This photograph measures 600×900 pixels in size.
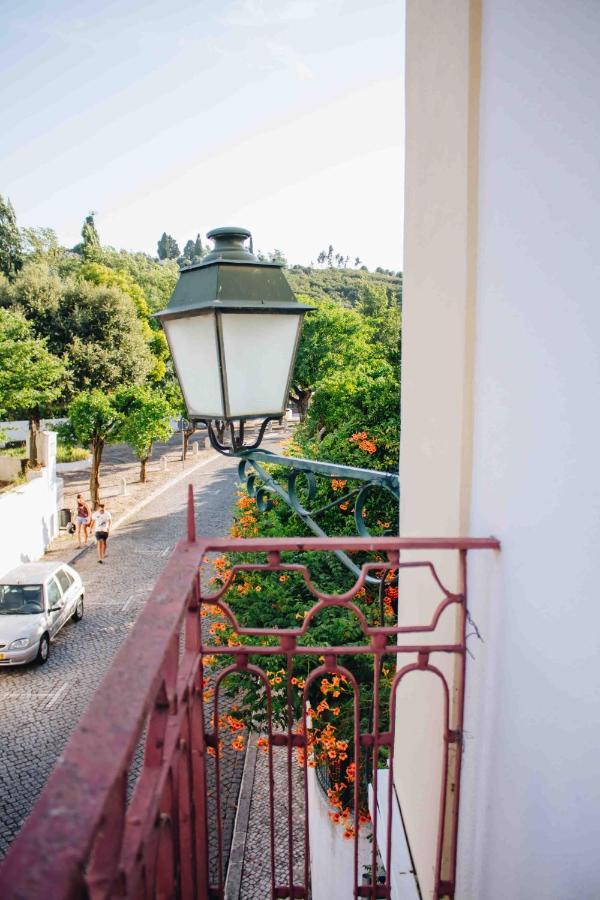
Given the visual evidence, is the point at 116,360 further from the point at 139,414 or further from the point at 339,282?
the point at 339,282

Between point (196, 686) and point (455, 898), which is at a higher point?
point (196, 686)

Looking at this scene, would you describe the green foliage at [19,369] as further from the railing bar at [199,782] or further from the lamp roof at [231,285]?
the railing bar at [199,782]

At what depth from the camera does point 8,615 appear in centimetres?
910

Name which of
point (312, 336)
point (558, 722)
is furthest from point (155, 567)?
point (312, 336)

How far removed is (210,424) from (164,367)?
2267 centimetres

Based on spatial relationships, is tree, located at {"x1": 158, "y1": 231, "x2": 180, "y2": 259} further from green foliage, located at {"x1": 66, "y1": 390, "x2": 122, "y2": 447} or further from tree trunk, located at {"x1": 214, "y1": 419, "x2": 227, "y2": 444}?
tree trunk, located at {"x1": 214, "y1": 419, "x2": 227, "y2": 444}

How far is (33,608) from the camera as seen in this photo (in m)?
A: 9.24

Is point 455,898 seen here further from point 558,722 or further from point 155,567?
point 155,567

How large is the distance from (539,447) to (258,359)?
1.35 m

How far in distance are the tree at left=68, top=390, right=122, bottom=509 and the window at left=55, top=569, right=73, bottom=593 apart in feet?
24.8

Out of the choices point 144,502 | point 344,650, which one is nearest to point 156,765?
point 344,650

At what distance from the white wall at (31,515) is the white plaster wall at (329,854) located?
9.49 meters

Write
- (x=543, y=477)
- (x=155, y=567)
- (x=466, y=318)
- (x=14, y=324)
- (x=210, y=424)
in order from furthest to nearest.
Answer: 1. (x=14, y=324)
2. (x=155, y=567)
3. (x=210, y=424)
4. (x=466, y=318)
5. (x=543, y=477)

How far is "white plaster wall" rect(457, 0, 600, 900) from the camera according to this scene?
157 cm
